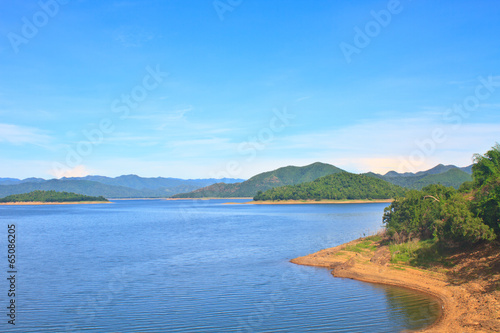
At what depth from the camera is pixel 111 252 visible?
43.7 metres

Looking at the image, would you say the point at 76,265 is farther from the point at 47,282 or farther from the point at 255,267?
the point at 255,267

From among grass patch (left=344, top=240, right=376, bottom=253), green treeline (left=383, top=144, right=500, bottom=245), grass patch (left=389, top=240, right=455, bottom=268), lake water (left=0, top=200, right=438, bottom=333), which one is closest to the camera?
lake water (left=0, top=200, right=438, bottom=333)

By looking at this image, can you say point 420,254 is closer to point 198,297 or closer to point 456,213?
point 456,213

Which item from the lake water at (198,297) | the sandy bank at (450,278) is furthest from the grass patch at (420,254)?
the lake water at (198,297)

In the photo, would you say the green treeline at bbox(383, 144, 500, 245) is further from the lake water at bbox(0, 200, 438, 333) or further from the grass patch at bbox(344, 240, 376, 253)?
the lake water at bbox(0, 200, 438, 333)

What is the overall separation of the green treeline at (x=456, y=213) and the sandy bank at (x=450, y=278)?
1811 mm

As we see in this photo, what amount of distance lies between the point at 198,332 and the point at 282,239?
3629cm

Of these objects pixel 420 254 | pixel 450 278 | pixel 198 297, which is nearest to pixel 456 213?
pixel 450 278

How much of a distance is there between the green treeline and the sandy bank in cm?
181

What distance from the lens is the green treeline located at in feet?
81.7

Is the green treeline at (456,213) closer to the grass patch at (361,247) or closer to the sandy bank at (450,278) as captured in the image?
the sandy bank at (450,278)

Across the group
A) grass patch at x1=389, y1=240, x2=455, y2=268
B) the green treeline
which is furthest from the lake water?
the green treeline

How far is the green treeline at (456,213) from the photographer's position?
24.9 meters

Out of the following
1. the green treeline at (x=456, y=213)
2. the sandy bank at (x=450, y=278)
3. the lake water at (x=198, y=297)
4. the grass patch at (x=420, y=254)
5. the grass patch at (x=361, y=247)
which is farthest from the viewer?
the grass patch at (x=361, y=247)
